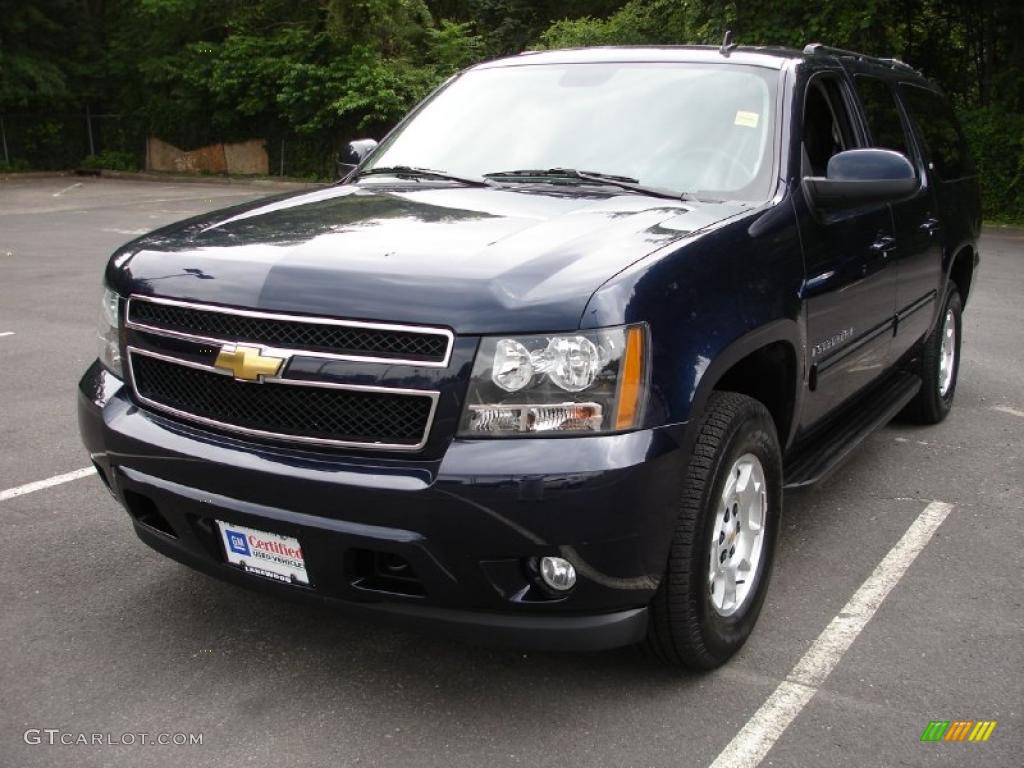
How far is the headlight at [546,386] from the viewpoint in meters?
2.77

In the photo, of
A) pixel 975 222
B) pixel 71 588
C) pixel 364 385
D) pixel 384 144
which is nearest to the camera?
pixel 364 385

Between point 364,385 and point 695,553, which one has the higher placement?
point 364,385

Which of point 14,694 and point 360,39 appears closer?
point 14,694

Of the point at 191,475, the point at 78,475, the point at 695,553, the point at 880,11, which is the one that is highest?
the point at 880,11

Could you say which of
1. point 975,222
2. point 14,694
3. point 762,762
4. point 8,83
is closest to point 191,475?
point 14,694

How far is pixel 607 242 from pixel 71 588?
2325 mm

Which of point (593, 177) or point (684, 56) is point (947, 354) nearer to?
point (684, 56)

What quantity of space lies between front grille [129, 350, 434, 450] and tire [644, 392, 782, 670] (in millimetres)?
791

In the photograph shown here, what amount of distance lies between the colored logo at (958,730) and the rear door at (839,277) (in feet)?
3.90

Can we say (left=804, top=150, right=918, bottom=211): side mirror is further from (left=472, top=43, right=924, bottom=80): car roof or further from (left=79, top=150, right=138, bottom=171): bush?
(left=79, top=150, right=138, bottom=171): bush

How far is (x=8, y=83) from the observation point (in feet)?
103

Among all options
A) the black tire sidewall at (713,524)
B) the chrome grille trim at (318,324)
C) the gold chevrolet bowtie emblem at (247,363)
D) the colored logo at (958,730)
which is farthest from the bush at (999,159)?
the gold chevrolet bowtie emblem at (247,363)

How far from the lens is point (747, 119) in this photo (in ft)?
13.4

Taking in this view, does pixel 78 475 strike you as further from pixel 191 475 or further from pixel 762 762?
pixel 762 762
